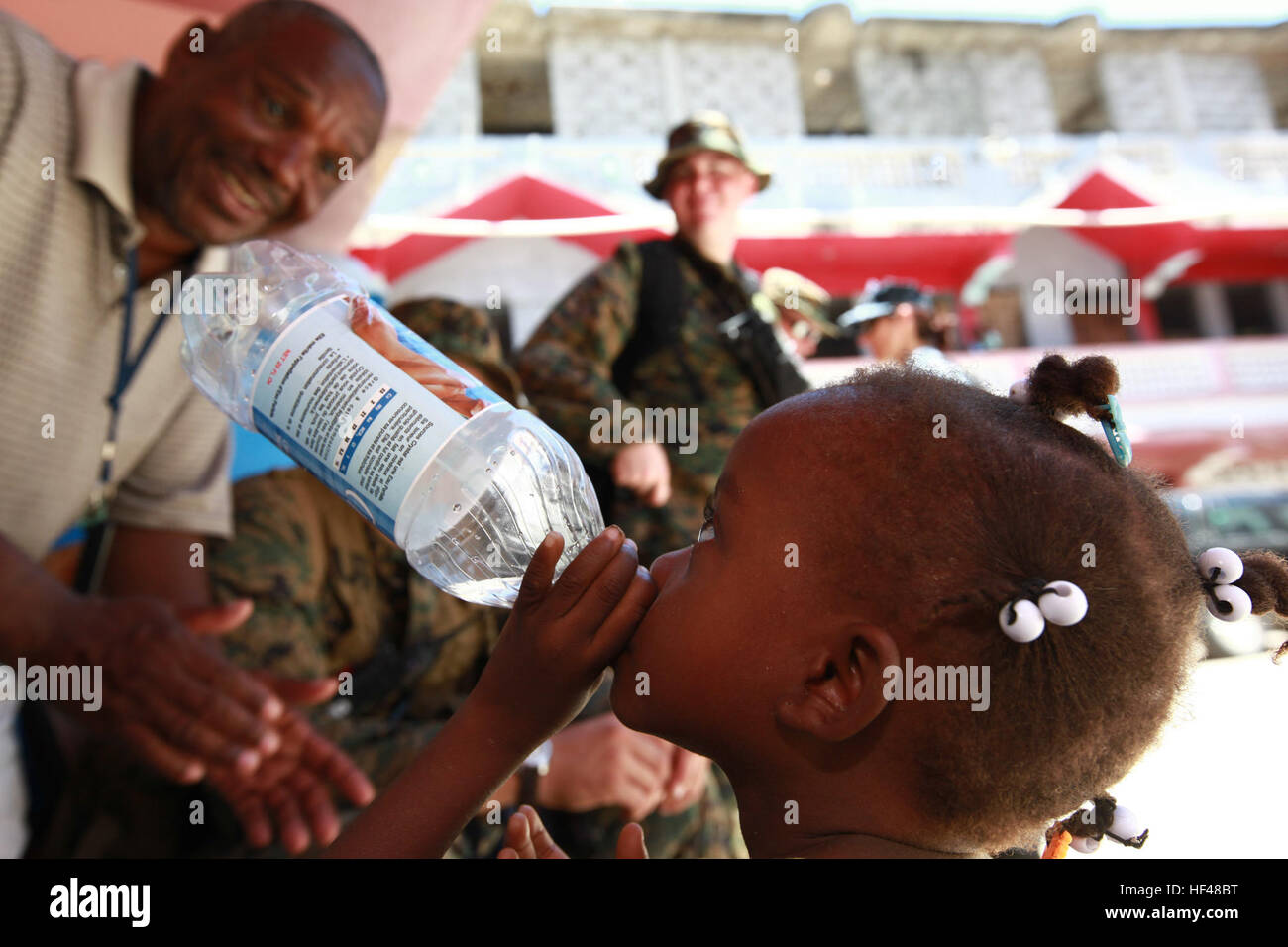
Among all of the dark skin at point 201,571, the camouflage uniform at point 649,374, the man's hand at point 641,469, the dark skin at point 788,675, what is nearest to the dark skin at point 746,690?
the dark skin at point 788,675

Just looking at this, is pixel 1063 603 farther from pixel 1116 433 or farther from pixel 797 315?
pixel 797 315

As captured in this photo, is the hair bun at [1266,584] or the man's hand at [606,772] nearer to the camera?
the hair bun at [1266,584]

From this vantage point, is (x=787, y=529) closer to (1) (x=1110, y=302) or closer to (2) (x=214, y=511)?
(2) (x=214, y=511)

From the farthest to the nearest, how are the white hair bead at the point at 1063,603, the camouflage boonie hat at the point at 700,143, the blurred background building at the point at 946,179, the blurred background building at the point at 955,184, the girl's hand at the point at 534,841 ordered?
the blurred background building at the point at 946,179
the blurred background building at the point at 955,184
the camouflage boonie hat at the point at 700,143
the girl's hand at the point at 534,841
the white hair bead at the point at 1063,603

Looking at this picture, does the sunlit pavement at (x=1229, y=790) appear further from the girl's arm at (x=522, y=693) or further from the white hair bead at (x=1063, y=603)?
the girl's arm at (x=522, y=693)

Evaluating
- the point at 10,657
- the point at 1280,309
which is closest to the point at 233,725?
the point at 10,657

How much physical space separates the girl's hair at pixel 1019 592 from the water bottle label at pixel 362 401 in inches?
18.6

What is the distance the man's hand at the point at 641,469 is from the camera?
175cm

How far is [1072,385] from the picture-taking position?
0.99 metres

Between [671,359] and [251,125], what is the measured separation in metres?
1.05

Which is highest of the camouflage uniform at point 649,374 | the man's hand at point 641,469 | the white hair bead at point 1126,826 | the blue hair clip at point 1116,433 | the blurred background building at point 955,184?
the blurred background building at point 955,184

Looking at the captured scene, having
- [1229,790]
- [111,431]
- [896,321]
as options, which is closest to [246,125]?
[111,431]

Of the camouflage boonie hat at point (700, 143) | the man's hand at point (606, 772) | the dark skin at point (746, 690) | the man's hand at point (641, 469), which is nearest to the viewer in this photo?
the dark skin at point (746, 690)

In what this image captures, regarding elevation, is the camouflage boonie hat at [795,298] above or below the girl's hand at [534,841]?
above
